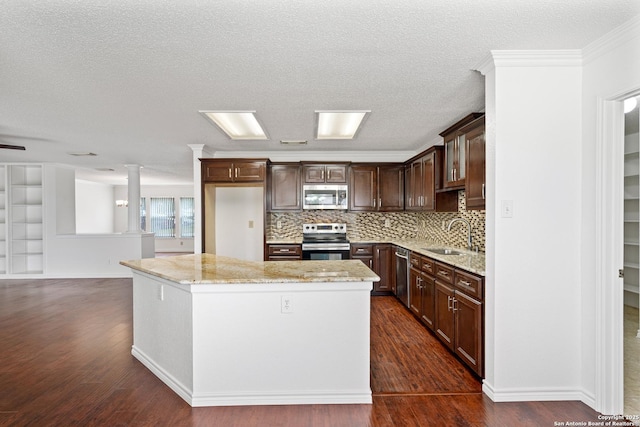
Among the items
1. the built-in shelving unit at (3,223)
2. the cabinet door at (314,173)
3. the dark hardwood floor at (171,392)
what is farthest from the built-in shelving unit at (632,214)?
the built-in shelving unit at (3,223)

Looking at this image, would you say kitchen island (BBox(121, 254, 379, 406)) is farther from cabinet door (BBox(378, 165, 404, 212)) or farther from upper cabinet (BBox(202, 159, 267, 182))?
cabinet door (BBox(378, 165, 404, 212))

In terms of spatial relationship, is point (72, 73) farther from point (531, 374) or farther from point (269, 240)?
point (531, 374)

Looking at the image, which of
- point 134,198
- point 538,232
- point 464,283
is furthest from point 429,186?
point 134,198

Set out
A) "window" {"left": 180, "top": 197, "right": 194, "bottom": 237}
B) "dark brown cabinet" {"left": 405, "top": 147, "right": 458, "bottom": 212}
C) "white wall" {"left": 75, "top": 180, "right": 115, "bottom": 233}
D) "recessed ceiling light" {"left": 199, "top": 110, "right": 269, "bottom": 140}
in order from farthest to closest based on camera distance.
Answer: "window" {"left": 180, "top": 197, "right": 194, "bottom": 237}
"white wall" {"left": 75, "top": 180, "right": 115, "bottom": 233}
"dark brown cabinet" {"left": 405, "top": 147, "right": 458, "bottom": 212}
"recessed ceiling light" {"left": 199, "top": 110, "right": 269, "bottom": 140}

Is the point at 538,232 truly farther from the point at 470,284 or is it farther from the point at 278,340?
the point at 278,340

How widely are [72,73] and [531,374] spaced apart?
4037mm

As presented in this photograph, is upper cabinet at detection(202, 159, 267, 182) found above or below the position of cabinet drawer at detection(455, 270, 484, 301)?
above

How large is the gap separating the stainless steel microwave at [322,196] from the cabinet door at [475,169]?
8.36 feet

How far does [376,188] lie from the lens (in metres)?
5.60

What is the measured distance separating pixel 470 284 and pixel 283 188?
3.45 meters

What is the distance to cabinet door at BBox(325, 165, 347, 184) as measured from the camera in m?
5.54

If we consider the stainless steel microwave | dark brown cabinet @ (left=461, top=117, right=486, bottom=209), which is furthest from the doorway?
the stainless steel microwave

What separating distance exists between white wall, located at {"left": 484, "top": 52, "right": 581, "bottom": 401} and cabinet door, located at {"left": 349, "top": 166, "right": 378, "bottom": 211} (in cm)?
323

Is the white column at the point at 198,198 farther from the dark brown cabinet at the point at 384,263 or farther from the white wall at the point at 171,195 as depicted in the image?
the white wall at the point at 171,195
